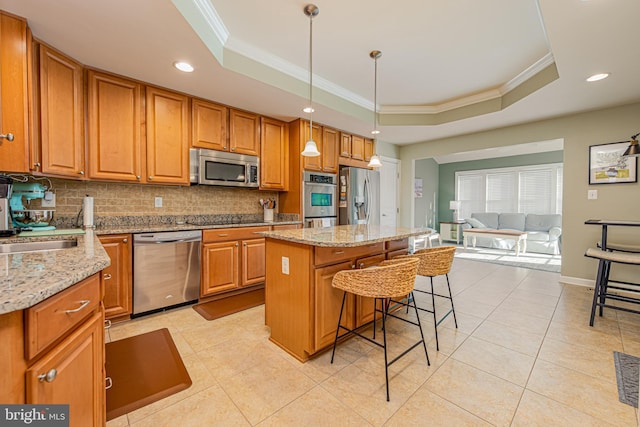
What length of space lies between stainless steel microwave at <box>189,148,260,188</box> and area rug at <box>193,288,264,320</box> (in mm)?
1373

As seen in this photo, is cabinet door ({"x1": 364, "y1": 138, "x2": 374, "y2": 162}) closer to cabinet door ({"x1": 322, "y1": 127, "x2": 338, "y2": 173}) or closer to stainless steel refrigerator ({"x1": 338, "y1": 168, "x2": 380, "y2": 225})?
stainless steel refrigerator ({"x1": 338, "y1": 168, "x2": 380, "y2": 225})

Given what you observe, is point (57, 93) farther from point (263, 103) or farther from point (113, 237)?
point (263, 103)

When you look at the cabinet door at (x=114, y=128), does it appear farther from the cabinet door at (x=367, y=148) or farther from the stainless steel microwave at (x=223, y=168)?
the cabinet door at (x=367, y=148)

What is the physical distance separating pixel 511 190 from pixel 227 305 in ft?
25.9

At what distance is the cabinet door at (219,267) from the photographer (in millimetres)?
2898

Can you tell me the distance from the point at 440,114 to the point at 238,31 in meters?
3.12

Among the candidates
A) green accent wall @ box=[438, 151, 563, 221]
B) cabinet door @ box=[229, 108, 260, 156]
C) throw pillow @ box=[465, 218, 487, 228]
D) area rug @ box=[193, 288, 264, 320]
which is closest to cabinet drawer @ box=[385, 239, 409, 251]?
area rug @ box=[193, 288, 264, 320]

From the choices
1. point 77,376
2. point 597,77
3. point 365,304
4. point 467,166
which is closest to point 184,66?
point 77,376

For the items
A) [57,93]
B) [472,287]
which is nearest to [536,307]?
[472,287]

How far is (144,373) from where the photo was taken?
1.75 meters

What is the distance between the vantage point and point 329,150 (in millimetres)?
4246

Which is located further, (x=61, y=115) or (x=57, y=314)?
(x=61, y=115)

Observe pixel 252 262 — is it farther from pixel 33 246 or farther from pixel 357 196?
pixel 357 196

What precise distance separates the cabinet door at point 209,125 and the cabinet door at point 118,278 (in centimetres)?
129
